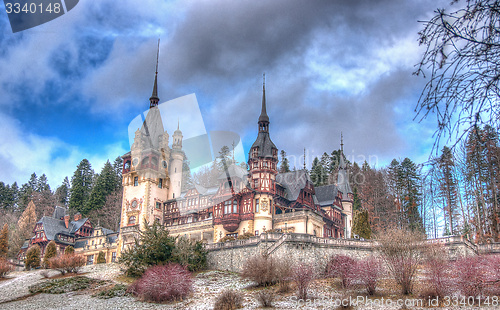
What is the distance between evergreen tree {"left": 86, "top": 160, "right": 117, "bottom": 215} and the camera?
7631 cm

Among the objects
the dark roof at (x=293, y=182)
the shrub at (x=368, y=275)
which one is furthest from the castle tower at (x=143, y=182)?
the shrub at (x=368, y=275)

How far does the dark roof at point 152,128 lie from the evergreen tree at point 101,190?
767 inches

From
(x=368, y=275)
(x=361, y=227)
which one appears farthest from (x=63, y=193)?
(x=368, y=275)

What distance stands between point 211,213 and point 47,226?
2623cm

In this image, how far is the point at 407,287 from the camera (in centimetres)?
2895

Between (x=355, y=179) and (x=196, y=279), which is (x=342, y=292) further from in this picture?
(x=355, y=179)

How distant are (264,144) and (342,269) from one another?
883 inches

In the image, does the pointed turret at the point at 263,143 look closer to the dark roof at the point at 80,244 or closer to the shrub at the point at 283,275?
the shrub at the point at 283,275

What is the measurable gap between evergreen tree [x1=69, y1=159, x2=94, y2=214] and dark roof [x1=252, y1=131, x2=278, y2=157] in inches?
1517

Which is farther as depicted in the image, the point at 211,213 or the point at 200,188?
the point at 200,188

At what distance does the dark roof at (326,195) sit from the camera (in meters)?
57.0

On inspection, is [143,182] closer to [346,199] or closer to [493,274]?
[346,199]

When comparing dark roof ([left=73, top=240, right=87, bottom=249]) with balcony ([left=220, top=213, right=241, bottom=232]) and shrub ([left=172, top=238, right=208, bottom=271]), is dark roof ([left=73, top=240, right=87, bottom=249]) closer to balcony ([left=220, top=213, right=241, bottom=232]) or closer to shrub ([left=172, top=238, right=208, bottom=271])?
balcony ([left=220, top=213, right=241, bottom=232])

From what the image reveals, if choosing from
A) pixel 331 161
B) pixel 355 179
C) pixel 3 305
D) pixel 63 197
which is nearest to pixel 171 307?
pixel 3 305
